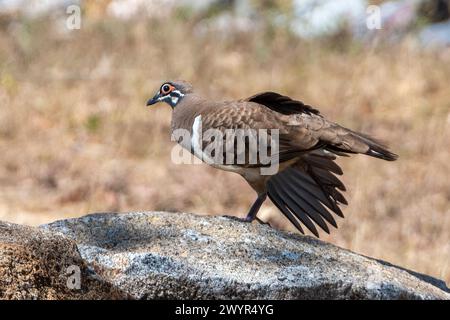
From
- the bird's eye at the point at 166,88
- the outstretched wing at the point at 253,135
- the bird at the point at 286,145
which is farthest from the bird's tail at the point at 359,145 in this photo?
the bird's eye at the point at 166,88

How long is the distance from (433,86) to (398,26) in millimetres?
1767

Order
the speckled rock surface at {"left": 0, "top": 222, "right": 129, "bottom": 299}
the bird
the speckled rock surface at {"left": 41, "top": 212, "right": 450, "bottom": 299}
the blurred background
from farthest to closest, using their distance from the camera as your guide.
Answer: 1. the blurred background
2. the bird
3. the speckled rock surface at {"left": 41, "top": 212, "right": 450, "bottom": 299}
4. the speckled rock surface at {"left": 0, "top": 222, "right": 129, "bottom": 299}

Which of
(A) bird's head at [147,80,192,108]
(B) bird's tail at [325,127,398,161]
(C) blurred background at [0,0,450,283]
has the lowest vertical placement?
(C) blurred background at [0,0,450,283]

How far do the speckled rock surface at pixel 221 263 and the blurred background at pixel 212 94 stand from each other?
337 cm

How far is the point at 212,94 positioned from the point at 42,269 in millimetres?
7839

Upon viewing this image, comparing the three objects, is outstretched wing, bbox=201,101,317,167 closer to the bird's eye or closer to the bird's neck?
the bird's neck

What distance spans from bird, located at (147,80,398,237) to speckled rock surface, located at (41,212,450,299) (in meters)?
0.54

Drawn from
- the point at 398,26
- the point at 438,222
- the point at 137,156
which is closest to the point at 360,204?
the point at 438,222

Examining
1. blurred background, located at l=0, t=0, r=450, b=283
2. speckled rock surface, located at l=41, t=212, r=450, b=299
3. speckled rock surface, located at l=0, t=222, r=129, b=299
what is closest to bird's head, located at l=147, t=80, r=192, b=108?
speckled rock surface, located at l=41, t=212, r=450, b=299

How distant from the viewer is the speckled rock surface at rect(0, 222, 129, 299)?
3336mm

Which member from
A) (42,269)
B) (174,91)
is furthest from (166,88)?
(42,269)

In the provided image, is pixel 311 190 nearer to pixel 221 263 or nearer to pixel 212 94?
pixel 221 263

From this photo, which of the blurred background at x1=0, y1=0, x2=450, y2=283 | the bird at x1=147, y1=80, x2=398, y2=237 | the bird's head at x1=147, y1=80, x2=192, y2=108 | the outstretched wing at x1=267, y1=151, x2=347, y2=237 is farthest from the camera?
the blurred background at x1=0, y1=0, x2=450, y2=283

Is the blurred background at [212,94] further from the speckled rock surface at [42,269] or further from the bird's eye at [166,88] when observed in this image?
the speckled rock surface at [42,269]
